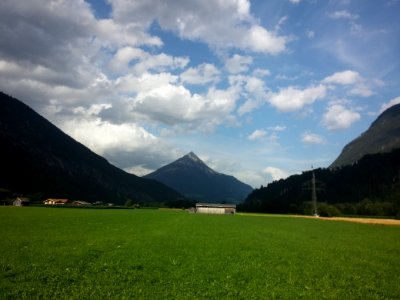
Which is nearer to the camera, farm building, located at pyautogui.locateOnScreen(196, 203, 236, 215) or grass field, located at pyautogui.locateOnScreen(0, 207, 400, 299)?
grass field, located at pyautogui.locateOnScreen(0, 207, 400, 299)

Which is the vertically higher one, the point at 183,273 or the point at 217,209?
the point at 217,209

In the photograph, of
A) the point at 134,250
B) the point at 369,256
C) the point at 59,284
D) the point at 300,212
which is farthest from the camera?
the point at 300,212

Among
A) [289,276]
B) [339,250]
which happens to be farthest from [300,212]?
[289,276]

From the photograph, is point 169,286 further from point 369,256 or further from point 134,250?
point 369,256

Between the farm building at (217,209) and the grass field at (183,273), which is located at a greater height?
the farm building at (217,209)

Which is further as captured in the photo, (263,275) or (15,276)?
(263,275)

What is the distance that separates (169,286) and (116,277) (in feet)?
9.38

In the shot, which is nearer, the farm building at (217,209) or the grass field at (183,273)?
the grass field at (183,273)

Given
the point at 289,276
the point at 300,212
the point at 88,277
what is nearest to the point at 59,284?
the point at 88,277

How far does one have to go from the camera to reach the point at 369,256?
2925cm

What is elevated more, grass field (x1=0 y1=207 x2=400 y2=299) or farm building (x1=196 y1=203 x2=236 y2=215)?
farm building (x1=196 y1=203 x2=236 y2=215)

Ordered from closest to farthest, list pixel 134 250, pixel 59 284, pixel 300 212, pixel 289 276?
1. pixel 59 284
2. pixel 289 276
3. pixel 134 250
4. pixel 300 212

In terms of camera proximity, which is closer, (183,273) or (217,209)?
(183,273)

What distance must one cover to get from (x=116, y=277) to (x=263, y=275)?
7761 millimetres
